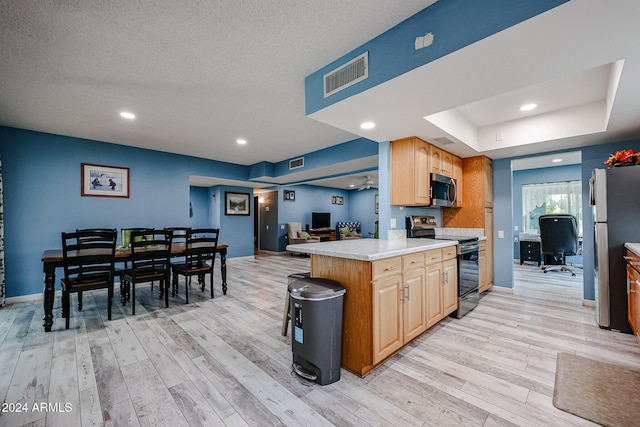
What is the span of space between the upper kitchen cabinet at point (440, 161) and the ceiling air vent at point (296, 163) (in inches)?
119

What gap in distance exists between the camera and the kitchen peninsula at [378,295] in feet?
6.42

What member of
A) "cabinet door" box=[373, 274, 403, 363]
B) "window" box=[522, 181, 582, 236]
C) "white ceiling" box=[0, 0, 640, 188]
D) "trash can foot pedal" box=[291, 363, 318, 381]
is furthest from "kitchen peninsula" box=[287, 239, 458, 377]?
"window" box=[522, 181, 582, 236]

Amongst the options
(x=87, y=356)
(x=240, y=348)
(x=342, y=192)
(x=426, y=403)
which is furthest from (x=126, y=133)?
(x=342, y=192)

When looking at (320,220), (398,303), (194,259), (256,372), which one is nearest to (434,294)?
(398,303)

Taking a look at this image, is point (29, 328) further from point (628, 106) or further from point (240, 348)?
point (628, 106)

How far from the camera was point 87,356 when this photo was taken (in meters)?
2.28

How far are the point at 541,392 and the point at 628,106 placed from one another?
2649mm

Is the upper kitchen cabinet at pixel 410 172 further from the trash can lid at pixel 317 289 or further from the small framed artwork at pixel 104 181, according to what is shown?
the small framed artwork at pixel 104 181

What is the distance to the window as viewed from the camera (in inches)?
262

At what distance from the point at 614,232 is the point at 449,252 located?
5.57 ft

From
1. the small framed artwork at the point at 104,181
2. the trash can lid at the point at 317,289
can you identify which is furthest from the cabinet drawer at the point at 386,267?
→ the small framed artwork at the point at 104,181

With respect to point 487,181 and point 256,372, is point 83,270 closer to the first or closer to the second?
point 256,372

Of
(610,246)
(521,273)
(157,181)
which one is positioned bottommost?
(521,273)

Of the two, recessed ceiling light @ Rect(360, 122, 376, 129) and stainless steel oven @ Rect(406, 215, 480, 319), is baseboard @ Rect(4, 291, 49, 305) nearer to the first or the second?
recessed ceiling light @ Rect(360, 122, 376, 129)
